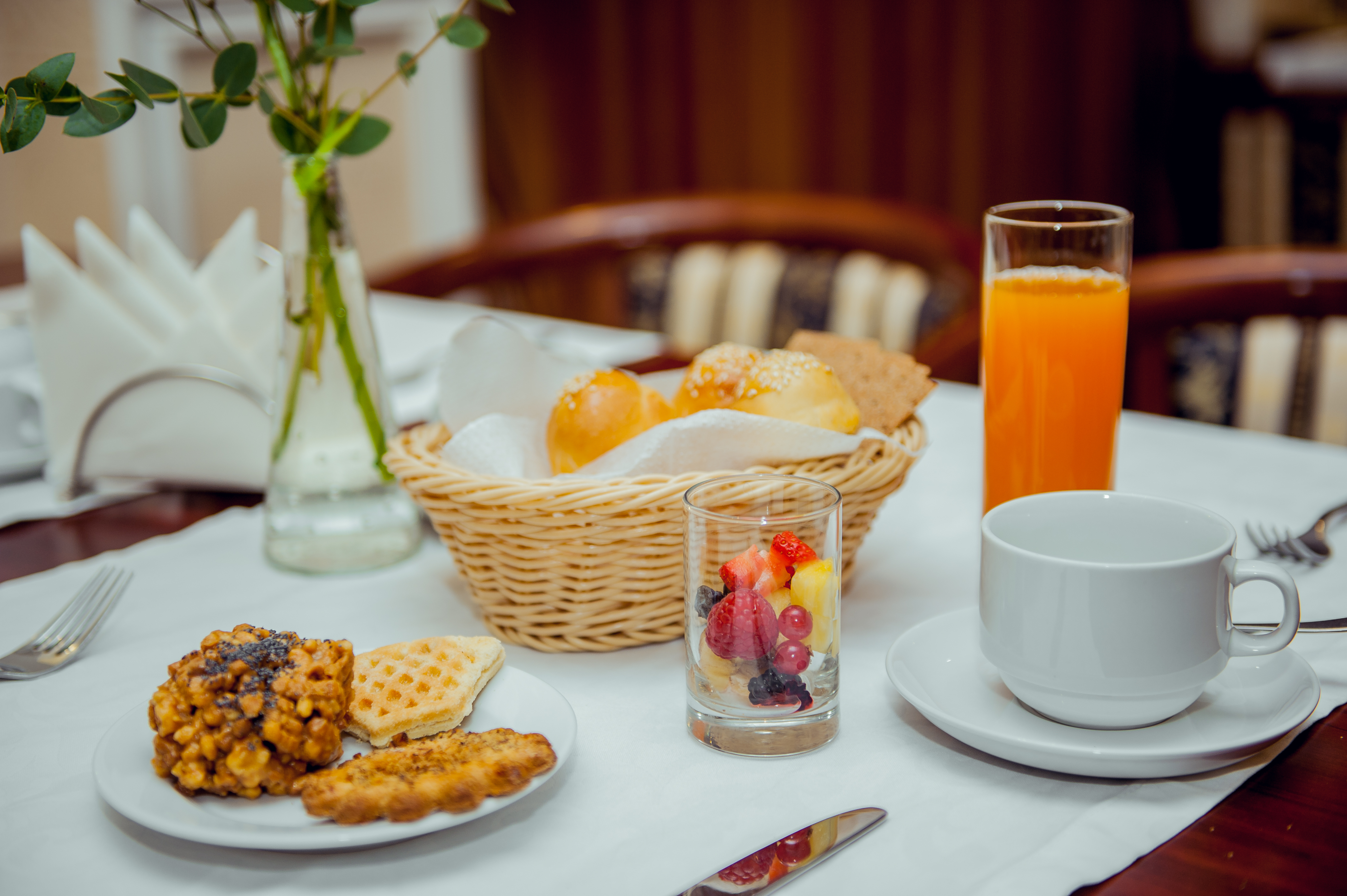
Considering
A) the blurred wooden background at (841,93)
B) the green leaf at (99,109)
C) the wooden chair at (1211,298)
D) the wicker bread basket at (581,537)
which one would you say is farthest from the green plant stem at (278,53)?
the blurred wooden background at (841,93)

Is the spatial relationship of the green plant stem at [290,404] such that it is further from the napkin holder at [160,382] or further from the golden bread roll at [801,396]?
the golden bread roll at [801,396]

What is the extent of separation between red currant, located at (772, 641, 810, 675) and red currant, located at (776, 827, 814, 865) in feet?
0.26

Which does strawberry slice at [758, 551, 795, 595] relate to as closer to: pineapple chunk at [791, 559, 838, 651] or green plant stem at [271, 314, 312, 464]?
pineapple chunk at [791, 559, 838, 651]

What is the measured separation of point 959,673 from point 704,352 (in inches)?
10.5

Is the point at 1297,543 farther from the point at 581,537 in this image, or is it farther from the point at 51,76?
the point at 51,76

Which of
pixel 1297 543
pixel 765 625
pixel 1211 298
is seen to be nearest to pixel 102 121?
pixel 765 625

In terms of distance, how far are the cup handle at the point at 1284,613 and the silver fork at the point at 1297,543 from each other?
262 mm

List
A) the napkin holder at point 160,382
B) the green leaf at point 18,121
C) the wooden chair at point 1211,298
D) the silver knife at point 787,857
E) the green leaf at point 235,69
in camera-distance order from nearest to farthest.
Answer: the silver knife at point 787,857 < the green leaf at point 18,121 < the green leaf at point 235,69 < the napkin holder at point 160,382 < the wooden chair at point 1211,298

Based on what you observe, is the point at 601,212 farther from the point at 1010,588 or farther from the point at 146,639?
the point at 1010,588

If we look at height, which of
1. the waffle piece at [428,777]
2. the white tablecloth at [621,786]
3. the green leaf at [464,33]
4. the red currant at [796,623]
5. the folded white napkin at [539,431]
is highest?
the green leaf at [464,33]

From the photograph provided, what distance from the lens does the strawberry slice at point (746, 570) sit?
536 mm

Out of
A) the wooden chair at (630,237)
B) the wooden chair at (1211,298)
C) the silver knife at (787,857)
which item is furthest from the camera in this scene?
the wooden chair at (630,237)

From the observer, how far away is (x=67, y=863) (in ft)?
1.59

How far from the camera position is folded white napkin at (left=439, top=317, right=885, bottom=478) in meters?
0.65
